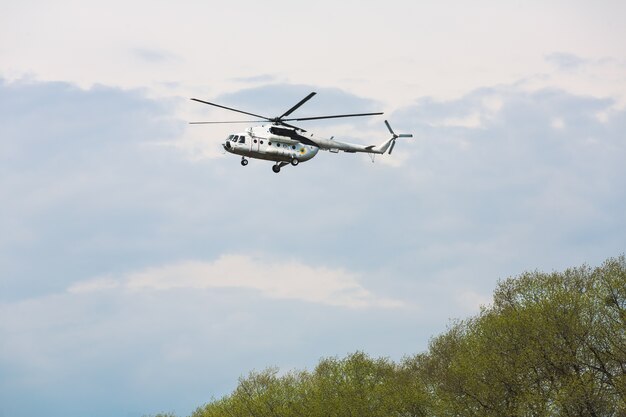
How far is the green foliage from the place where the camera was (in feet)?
224

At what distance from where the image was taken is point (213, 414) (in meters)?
106

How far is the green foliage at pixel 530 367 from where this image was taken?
68375 mm

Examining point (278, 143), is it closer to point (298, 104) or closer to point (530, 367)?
point (298, 104)

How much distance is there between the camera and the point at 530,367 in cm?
7212

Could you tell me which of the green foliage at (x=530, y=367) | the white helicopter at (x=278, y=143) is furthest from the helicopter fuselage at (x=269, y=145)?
the green foliage at (x=530, y=367)

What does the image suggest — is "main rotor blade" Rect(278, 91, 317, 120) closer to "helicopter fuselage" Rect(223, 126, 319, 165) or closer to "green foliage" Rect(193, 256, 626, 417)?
"helicopter fuselage" Rect(223, 126, 319, 165)

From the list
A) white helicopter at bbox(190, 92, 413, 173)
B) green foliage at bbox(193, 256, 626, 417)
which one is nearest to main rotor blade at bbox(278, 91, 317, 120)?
white helicopter at bbox(190, 92, 413, 173)

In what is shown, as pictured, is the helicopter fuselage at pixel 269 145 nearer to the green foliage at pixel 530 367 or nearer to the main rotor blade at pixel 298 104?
the main rotor blade at pixel 298 104

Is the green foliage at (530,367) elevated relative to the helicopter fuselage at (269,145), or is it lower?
lower

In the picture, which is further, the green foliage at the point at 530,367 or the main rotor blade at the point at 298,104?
the main rotor blade at the point at 298,104

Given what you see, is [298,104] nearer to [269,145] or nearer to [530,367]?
[269,145]

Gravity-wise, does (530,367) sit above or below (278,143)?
below

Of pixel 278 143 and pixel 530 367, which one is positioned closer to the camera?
pixel 530 367

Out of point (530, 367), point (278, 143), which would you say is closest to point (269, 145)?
point (278, 143)
